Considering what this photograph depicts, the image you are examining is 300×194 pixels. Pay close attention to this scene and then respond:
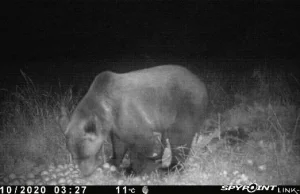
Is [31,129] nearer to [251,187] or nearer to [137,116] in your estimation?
[137,116]

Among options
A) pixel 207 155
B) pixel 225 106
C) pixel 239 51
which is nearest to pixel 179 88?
pixel 207 155

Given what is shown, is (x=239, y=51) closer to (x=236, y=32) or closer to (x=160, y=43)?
(x=236, y=32)

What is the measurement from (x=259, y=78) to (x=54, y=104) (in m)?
5.00

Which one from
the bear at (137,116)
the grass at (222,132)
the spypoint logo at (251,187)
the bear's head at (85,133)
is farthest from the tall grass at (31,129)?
the spypoint logo at (251,187)

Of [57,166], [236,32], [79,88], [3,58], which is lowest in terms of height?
[57,166]

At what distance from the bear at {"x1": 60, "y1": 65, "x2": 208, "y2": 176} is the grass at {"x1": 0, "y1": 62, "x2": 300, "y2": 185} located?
1.34ft

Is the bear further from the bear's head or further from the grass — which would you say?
the grass

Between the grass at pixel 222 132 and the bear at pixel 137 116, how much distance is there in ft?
1.34

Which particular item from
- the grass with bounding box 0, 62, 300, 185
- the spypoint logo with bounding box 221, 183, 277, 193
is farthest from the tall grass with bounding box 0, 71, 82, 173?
the spypoint logo with bounding box 221, 183, 277, 193

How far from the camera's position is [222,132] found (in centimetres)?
710

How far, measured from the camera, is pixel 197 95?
6020 millimetres

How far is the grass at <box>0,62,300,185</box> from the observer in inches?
225

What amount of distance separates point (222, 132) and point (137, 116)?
2.35 meters

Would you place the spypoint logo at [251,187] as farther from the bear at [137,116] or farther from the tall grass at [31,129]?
the tall grass at [31,129]
